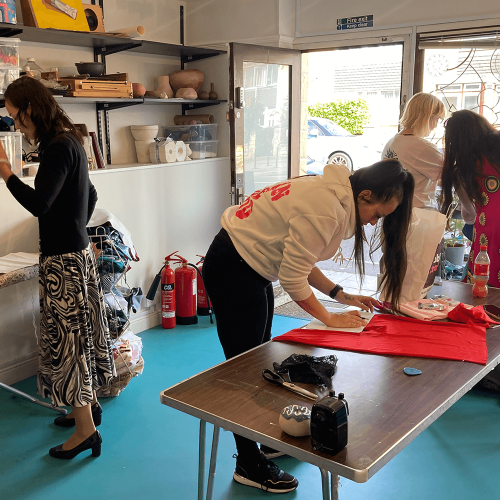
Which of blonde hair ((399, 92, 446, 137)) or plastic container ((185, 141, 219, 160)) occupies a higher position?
blonde hair ((399, 92, 446, 137))

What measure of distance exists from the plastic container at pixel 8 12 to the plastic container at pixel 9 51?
0.38 feet

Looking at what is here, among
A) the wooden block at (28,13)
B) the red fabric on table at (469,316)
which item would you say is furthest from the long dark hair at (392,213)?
the wooden block at (28,13)

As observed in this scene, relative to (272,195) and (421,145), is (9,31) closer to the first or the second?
(272,195)

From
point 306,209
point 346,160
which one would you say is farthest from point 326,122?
point 306,209

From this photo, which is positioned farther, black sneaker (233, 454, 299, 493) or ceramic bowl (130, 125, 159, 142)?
ceramic bowl (130, 125, 159, 142)

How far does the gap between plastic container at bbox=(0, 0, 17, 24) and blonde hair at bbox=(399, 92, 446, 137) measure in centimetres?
241

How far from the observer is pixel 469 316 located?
2.12 metres

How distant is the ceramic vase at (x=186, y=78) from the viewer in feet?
14.4

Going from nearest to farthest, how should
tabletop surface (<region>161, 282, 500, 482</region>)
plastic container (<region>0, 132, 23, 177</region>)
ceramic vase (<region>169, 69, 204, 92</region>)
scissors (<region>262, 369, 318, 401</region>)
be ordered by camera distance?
tabletop surface (<region>161, 282, 500, 482</region>) → scissors (<region>262, 369, 318, 401</region>) → plastic container (<region>0, 132, 23, 177</region>) → ceramic vase (<region>169, 69, 204, 92</region>)

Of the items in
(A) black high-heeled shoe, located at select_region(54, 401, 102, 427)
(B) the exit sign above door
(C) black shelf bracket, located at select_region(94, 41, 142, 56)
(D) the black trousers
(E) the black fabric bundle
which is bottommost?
(A) black high-heeled shoe, located at select_region(54, 401, 102, 427)

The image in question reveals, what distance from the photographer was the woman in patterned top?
2828 mm

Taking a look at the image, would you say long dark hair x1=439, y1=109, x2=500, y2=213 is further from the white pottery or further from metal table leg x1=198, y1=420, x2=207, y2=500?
the white pottery

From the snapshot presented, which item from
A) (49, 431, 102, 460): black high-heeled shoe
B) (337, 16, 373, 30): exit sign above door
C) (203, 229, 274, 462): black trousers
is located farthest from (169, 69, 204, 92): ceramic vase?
(49, 431, 102, 460): black high-heeled shoe

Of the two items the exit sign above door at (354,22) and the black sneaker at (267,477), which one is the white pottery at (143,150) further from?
the black sneaker at (267,477)
